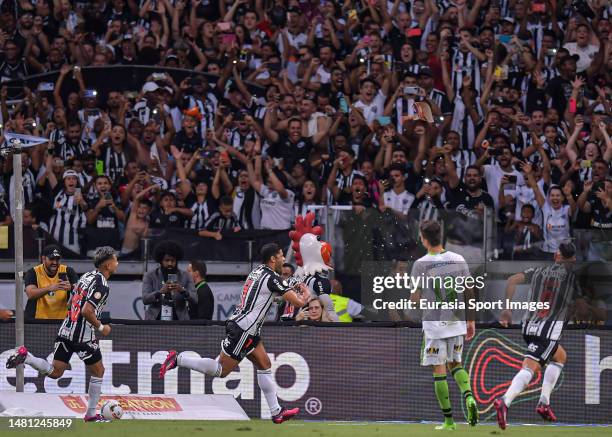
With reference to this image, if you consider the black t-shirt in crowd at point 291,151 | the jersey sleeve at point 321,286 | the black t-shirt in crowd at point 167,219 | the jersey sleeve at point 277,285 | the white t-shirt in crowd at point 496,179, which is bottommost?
the jersey sleeve at point 321,286

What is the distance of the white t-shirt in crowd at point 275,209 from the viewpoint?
16453 mm

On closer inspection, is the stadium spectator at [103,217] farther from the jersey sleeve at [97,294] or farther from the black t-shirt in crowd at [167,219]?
the jersey sleeve at [97,294]

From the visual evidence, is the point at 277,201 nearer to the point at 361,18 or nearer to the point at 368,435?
the point at 361,18

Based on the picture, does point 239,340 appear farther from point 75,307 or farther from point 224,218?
point 224,218

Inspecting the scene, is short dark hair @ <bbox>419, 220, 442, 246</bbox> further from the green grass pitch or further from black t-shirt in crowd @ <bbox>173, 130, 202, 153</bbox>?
black t-shirt in crowd @ <bbox>173, 130, 202, 153</bbox>

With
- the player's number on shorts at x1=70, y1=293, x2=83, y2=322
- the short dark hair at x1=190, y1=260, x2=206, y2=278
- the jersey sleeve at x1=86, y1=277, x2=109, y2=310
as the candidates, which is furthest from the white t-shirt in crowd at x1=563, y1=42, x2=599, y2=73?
the player's number on shorts at x1=70, y1=293, x2=83, y2=322

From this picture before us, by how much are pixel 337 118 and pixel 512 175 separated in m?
2.66

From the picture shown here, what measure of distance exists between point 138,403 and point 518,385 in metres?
4.14

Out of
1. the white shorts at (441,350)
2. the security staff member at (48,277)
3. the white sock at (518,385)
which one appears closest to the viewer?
the white shorts at (441,350)

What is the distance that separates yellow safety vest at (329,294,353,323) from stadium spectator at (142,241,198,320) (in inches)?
65.1

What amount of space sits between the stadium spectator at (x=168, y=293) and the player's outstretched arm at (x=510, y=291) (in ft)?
11.8

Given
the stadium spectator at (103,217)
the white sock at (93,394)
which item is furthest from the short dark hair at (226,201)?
the white sock at (93,394)

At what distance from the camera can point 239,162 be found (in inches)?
687

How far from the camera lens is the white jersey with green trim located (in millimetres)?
11555
